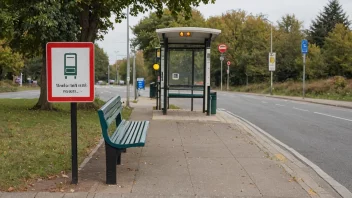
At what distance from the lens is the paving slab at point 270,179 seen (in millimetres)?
5266

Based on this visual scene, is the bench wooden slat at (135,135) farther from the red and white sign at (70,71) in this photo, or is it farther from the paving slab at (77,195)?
the paving slab at (77,195)

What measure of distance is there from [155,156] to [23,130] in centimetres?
398

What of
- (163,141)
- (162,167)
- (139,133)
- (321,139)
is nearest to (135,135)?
(139,133)

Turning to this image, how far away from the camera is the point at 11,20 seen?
12.3m

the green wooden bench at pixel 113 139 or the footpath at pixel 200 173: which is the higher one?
the green wooden bench at pixel 113 139

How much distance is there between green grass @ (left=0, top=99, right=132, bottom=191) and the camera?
5.67 m

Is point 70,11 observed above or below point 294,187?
above

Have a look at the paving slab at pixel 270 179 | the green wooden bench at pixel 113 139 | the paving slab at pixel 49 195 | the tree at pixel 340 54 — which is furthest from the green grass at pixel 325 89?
the paving slab at pixel 49 195

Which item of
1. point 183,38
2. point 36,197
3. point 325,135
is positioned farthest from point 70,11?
point 36,197

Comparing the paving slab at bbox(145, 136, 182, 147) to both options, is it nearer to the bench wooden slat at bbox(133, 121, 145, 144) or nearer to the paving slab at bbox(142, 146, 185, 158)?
the paving slab at bbox(142, 146, 185, 158)

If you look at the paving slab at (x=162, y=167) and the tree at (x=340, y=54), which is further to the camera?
the tree at (x=340, y=54)

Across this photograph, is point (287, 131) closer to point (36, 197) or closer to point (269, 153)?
point (269, 153)

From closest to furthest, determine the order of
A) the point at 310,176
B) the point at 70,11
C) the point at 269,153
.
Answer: the point at 310,176 → the point at 269,153 → the point at 70,11

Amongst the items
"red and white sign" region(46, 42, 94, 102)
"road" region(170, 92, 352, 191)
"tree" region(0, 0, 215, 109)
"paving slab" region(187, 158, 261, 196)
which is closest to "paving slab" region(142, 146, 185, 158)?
"paving slab" region(187, 158, 261, 196)
